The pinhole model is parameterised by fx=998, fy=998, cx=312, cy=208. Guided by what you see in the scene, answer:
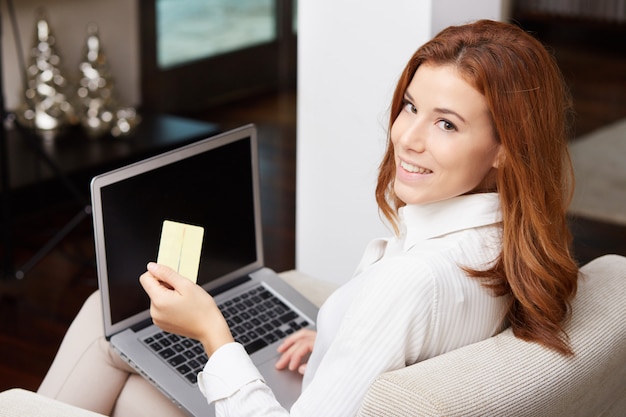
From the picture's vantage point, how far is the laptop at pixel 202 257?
156 cm

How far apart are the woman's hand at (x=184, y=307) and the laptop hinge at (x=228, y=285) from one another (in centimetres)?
43

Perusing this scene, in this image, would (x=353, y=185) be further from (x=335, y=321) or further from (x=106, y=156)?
(x=106, y=156)

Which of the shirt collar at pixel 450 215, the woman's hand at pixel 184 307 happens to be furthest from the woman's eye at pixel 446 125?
the woman's hand at pixel 184 307

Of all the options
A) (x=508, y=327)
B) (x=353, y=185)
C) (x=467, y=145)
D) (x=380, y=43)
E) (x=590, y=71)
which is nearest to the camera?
(x=467, y=145)

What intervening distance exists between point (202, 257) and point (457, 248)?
1.82 ft

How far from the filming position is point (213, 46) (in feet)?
17.1

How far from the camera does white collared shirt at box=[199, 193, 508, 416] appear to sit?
4.12 feet

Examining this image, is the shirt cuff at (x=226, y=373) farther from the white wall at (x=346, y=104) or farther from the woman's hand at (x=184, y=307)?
the white wall at (x=346, y=104)

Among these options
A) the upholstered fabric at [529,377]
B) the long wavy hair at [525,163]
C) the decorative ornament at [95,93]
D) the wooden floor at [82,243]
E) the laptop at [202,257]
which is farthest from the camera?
the decorative ornament at [95,93]

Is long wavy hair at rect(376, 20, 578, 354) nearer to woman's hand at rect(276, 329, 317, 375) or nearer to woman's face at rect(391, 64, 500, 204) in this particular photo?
woman's face at rect(391, 64, 500, 204)

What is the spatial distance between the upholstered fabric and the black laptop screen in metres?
0.56

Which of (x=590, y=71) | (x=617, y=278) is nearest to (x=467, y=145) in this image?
(x=617, y=278)

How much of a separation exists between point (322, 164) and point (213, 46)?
3039 millimetres

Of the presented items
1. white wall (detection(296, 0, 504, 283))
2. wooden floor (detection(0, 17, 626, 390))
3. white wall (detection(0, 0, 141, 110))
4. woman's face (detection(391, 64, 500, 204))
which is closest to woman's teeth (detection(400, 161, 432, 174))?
woman's face (detection(391, 64, 500, 204))
